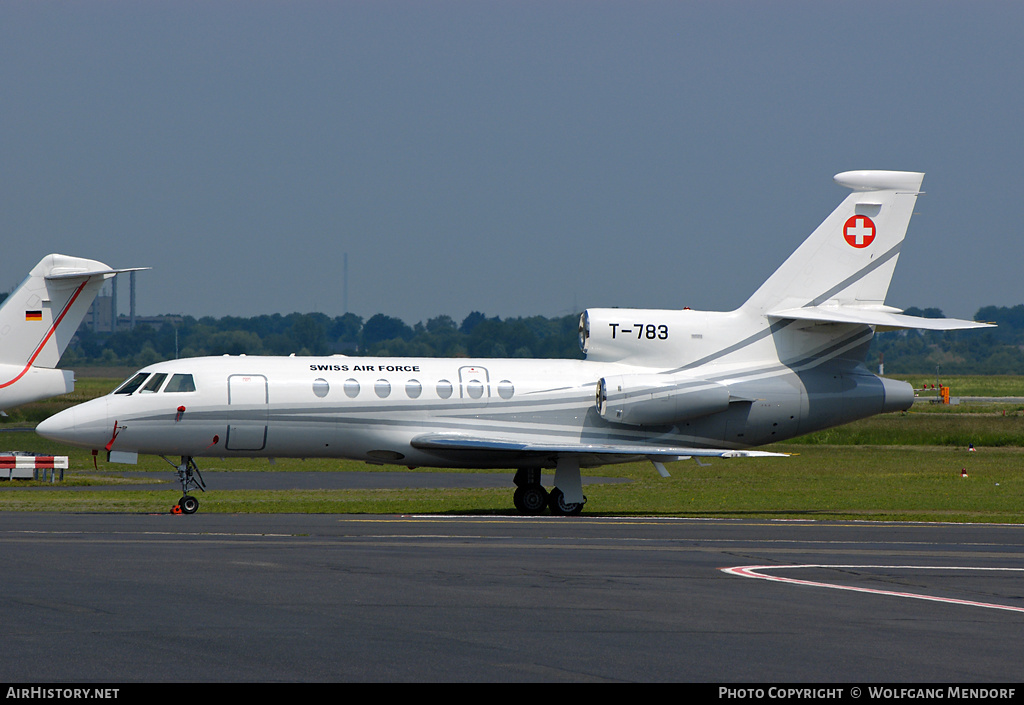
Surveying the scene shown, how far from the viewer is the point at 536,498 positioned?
28.5 metres

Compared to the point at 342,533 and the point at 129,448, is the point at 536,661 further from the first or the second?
the point at 129,448

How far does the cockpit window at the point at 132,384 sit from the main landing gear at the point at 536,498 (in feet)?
29.0

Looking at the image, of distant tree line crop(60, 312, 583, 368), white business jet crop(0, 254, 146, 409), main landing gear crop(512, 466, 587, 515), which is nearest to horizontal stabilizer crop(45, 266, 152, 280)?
white business jet crop(0, 254, 146, 409)

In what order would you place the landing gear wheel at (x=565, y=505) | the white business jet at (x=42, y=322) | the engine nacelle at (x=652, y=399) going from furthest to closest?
1. the white business jet at (x=42, y=322)
2. the landing gear wheel at (x=565, y=505)
3. the engine nacelle at (x=652, y=399)

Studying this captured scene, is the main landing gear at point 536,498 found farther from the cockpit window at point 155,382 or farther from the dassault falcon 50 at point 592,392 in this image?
the cockpit window at point 155,382

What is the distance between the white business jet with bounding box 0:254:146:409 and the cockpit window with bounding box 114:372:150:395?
15.9 ft

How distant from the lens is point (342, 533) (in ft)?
67.3

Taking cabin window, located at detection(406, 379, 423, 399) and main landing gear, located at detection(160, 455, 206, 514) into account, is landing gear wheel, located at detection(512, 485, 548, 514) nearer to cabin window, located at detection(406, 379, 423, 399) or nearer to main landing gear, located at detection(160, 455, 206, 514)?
cabin window, located at detection(406, 379, 423, 399)

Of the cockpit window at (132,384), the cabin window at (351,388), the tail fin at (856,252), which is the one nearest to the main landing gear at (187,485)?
the cockpit window at (132,384)

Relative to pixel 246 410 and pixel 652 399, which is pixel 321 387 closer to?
pixel 246 410

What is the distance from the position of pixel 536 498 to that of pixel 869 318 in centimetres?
864

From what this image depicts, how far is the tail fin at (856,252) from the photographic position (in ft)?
94.3

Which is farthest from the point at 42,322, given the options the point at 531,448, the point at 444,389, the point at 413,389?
the point at 531,448

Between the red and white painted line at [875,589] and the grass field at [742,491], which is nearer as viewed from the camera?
the red and white painted line at [875,589]
